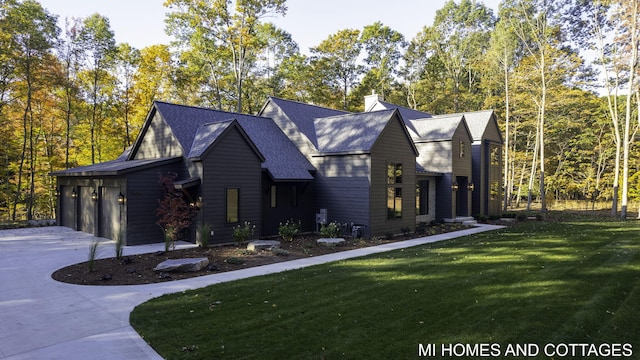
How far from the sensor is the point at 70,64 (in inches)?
1002

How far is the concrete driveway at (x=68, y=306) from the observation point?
504 centimetres

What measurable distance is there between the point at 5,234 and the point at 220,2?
20663 mm

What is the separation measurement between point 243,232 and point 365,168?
224 inches

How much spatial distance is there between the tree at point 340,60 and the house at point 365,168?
19.1m

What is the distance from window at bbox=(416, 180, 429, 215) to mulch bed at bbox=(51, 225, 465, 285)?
23.7 feet

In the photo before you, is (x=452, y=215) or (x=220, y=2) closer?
(x=452, y=215)

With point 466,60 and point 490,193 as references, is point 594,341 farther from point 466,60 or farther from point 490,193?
point 466,60

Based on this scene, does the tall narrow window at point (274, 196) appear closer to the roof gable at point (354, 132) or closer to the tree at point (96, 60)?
the roof gable at point (354, 132)

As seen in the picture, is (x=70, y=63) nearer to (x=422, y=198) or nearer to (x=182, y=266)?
(x=182, y=266)

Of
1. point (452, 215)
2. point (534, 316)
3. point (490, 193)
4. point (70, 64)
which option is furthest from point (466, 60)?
point (534, 316)

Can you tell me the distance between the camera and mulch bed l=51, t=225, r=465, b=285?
8.83 metres

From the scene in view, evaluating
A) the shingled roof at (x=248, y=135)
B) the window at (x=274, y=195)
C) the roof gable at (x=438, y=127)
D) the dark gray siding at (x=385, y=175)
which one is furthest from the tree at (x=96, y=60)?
the roof gable at (x=438, y=127)

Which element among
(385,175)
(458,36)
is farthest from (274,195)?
(458,36)

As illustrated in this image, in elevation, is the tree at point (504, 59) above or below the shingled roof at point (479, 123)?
above
